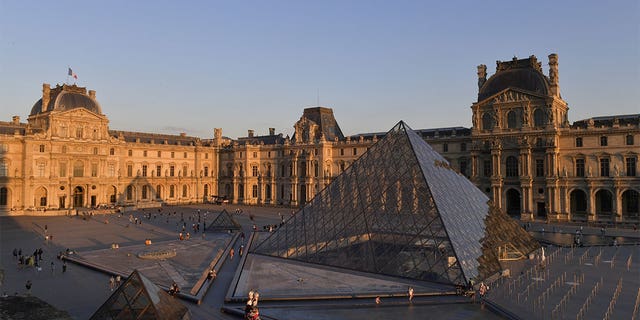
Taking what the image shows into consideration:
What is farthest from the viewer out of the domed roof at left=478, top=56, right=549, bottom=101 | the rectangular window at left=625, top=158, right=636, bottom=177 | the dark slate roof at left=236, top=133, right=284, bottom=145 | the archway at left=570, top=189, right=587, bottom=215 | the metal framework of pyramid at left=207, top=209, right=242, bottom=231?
the dark slate roof at left=236, top=133, right=284, bottom=145

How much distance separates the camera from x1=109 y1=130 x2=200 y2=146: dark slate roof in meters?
57.0

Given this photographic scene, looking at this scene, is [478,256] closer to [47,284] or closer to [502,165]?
[47,284]

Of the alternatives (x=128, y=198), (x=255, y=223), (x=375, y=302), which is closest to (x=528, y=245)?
(x=375, y=302)

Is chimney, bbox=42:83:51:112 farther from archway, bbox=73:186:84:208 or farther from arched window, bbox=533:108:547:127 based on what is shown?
arched window, bbox=533:108:547:127

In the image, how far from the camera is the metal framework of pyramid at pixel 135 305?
1113 centimetres

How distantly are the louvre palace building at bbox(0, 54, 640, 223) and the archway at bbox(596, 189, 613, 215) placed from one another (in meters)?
0.09

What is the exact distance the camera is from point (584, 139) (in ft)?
123

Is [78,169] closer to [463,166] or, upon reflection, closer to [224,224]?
[224,224]

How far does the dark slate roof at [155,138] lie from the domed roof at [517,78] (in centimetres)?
4063

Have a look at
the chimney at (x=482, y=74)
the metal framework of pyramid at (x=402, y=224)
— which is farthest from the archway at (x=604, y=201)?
the metal framework of pyramid at (x=402, y=224)

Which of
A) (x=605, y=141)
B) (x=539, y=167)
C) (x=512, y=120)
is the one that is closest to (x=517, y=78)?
(x=512, y=120)

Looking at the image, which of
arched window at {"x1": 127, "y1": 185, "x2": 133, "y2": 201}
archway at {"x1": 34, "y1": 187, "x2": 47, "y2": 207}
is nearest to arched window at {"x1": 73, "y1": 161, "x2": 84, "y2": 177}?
archway at {"x1": 34, "y1": 187, "x2": 47, "y2": 207}

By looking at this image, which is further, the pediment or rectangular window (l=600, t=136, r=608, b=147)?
the pediment

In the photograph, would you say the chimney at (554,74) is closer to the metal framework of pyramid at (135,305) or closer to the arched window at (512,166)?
the arched window at (512,166)
